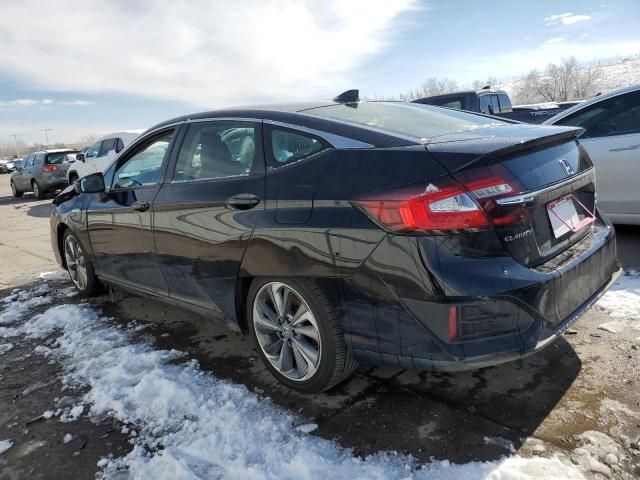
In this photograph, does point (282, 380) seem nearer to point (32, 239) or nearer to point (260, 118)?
point (260, 118)

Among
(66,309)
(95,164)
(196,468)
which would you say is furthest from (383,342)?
(95,164)

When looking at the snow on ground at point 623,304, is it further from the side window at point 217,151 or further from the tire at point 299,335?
the side window at point 217,151

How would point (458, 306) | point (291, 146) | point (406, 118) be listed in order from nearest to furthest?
point (458, 306) → point (291, 146) → point (406, 118)

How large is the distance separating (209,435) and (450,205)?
1.61 meters

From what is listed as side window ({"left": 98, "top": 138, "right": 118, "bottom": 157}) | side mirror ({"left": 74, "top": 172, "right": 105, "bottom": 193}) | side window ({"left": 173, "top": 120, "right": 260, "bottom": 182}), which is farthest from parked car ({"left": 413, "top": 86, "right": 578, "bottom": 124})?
side window ({"left": 98, "top": 138, "right": 118, "bottom": 157})

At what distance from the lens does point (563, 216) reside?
249 centimetres

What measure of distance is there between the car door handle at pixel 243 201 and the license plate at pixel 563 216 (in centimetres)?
152

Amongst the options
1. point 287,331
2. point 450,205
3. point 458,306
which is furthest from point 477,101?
point 458,306

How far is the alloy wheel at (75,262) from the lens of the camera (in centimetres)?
482

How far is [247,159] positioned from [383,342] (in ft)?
4.39

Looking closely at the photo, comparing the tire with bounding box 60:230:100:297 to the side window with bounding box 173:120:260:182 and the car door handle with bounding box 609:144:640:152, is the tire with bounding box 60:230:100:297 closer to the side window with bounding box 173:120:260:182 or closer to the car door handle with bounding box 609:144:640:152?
the side window with bounding box 173:120:260:182

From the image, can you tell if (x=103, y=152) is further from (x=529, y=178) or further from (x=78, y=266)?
(x=529, y=178)

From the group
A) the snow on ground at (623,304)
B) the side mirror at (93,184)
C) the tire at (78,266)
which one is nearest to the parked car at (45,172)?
the tire at (78,266)

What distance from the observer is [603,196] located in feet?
16.6
